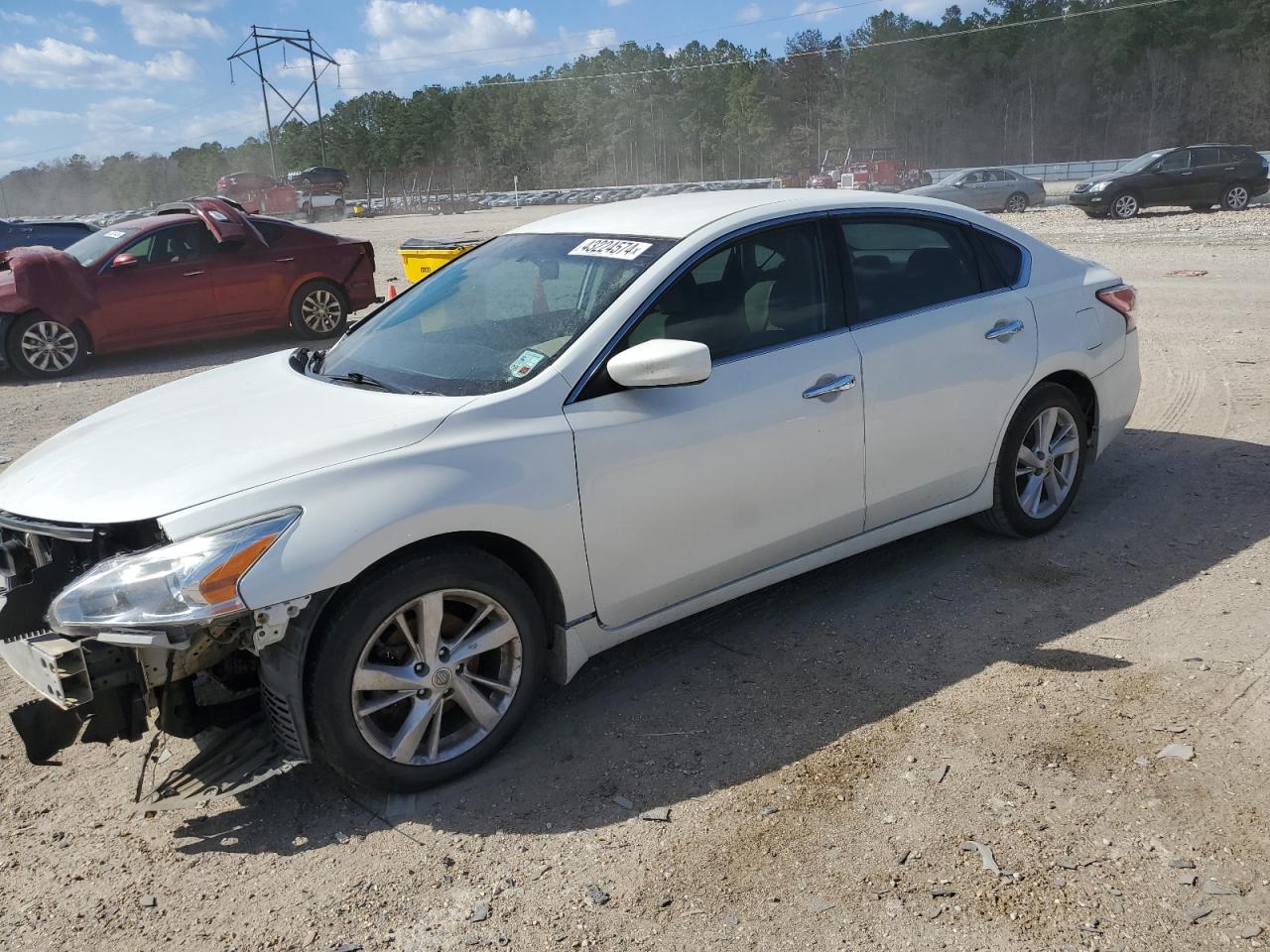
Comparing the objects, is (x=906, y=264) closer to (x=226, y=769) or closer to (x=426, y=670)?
(x=426, y=670)

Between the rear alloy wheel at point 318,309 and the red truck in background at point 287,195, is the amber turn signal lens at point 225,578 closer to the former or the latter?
the rear alloy wheel at point 318,309

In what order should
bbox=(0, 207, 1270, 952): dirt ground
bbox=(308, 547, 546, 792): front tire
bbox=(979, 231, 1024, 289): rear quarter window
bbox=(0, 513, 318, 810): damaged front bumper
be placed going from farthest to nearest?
1. bbox=(979, 231, 1024, 289): rear quarter window
2. bbox=(308, 547, 546, 792): front tire
3. bbox=(0, 513, 318, 810): damaged front bumper
4. bbox=(0, 207, 1270, 952): dirt ground

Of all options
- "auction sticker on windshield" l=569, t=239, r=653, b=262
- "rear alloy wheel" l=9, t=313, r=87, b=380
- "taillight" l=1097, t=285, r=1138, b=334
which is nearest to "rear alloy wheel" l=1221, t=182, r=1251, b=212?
"taillight" l=1097, t=285, r=1138, b=334

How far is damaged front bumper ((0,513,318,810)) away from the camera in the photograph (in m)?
3.01

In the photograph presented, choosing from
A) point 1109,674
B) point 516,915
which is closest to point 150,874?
point 516,915

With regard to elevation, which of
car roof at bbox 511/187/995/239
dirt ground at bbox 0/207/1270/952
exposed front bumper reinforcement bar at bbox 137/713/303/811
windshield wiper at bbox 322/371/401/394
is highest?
car roof at bbox 511/187/995/239

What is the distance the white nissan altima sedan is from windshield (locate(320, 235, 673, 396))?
2cm

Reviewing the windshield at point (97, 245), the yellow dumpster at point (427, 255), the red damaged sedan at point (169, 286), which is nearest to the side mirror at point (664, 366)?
the yellow dumpster at point (427, 255)

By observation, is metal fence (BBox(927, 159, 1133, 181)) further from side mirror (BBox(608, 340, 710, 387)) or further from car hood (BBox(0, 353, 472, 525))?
car hood (BBox(0, 353, 472, 525))

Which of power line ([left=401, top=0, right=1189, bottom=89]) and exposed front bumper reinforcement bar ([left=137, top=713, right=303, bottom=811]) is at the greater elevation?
power line ([left=401, top=0, right=1189, bottom=89])

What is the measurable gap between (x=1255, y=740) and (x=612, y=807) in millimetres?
2016

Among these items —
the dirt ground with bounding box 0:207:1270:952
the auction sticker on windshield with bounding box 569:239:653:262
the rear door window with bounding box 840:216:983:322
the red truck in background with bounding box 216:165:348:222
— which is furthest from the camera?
the red truck in background with bounding box 216:165:348:222

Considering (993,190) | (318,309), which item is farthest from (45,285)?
(993,190)

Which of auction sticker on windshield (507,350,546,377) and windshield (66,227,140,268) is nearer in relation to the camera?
auction sticker on windshield (507,350,546,377)
